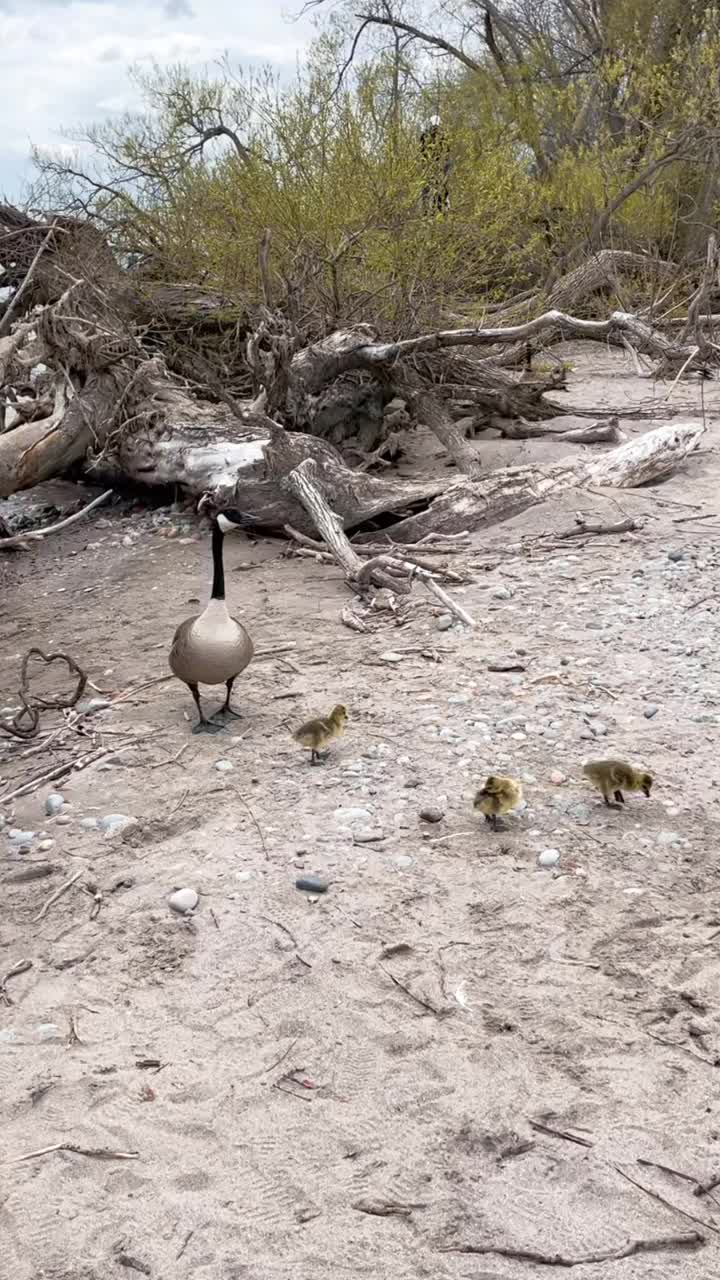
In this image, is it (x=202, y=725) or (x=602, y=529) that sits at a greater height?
(x=602, y=529)

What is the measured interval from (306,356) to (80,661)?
4.39m

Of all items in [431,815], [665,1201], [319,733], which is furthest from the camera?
[319,733]

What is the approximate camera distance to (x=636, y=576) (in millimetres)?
7523

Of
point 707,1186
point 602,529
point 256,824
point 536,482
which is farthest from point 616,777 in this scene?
point 536,482

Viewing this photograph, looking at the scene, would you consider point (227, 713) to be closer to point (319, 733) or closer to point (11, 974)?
point (319, 733)

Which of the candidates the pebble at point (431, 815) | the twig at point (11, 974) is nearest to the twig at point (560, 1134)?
the pebble at point (431, 815)

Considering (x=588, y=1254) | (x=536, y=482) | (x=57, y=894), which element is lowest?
(x=588, y=1254)

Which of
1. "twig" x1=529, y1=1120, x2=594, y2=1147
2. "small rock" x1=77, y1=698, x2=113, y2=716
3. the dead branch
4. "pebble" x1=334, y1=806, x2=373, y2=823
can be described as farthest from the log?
"twig" x1=529, y1=1120, x2=594, y2=1147

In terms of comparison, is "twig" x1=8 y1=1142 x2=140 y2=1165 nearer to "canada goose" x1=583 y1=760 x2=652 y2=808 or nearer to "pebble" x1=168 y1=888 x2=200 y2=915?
"pebble" x1=168 y1=888 x2=200 y2=915

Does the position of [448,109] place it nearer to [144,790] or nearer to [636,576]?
[636,576]

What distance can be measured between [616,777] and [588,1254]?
2.21 metres

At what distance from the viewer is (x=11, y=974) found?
393 centimetres

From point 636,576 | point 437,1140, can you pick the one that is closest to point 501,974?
point 437,1140

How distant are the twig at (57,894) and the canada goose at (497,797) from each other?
170 cm
